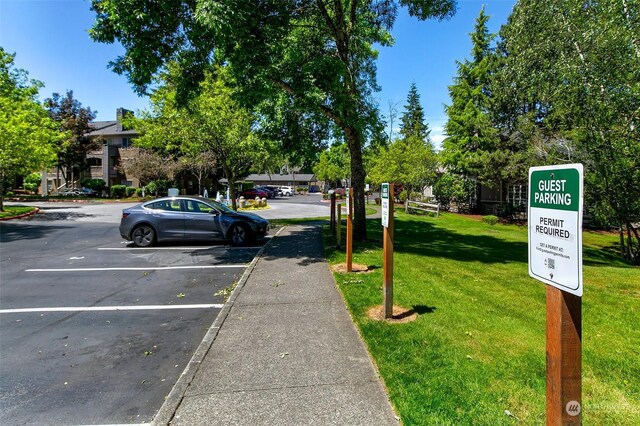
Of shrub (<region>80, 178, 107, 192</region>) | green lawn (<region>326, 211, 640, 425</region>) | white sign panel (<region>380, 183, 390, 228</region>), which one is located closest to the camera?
green lawn (<region>326, 211, 640, 425</region>)

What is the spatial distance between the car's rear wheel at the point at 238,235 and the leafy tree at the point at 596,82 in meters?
10.7

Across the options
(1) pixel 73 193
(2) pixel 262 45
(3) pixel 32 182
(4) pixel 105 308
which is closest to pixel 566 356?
(4) pixel 105 308

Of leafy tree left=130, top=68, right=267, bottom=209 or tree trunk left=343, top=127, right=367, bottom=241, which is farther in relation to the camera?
leafy tree left=130, top=68, right=267, bottom=209

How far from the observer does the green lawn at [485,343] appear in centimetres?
322

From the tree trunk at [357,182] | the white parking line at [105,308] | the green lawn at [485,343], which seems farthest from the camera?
the tree trunk at [357,182]

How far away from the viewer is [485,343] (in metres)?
4.53

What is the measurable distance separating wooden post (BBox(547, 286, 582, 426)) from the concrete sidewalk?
134 cm

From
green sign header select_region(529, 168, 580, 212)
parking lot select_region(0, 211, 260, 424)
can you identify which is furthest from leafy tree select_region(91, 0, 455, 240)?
green sign header select_region(529, 168, 580, 212)

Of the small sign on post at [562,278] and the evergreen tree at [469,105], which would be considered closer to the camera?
the small sign on post at [562,278]

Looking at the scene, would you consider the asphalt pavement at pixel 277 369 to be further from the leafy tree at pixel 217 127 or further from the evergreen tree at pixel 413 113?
the evergreen tree at pixel 413 113

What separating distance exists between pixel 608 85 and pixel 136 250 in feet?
47.7

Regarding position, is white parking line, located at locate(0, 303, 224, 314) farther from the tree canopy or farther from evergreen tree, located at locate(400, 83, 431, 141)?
evergreen tree, located at locate(400, 83, 431, 141)

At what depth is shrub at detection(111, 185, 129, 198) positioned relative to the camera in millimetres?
43619

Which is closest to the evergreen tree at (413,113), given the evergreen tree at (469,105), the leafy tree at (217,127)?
the evergreen tree at (469,105)
